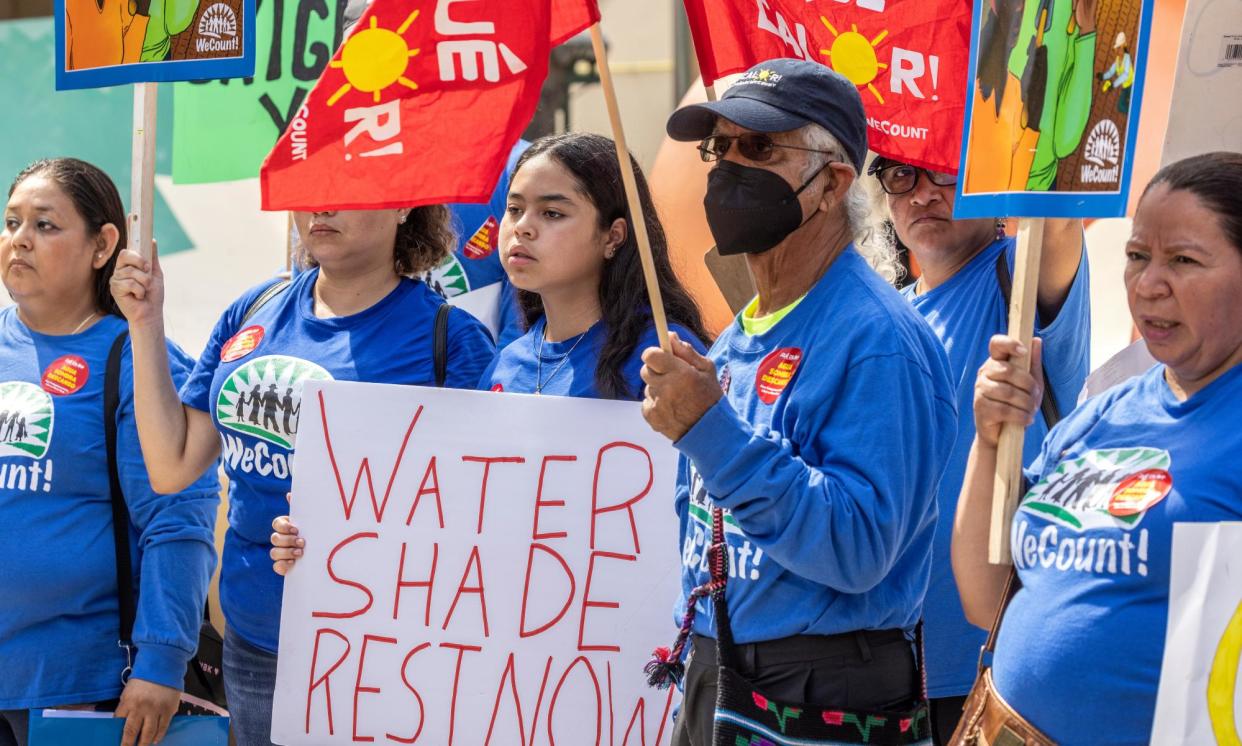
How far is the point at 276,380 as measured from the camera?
3.65 m

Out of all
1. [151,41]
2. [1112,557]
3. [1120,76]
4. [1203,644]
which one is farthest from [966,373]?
[151,41]

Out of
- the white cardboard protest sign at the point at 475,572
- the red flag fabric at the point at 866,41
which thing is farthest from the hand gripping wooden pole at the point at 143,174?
the red flag fabric at the point at 866,41

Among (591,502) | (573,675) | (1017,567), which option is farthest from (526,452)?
(1017,567)

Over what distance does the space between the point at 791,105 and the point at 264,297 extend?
1707 mm

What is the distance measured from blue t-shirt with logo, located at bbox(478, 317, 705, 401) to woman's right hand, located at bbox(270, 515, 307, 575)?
21.9 inches

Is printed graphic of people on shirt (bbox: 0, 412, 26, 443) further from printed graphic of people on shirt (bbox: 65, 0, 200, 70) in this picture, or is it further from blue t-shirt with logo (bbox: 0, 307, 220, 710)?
printed graphic of people on shirt (bbox: 65, 0, 200, 70)

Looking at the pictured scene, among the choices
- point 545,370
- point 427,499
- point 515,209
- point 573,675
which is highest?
point 515,209

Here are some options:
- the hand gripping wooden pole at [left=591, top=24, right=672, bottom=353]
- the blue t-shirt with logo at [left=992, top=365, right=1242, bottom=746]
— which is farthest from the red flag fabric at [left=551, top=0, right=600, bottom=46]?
the blue t-shirt with logo at [left=992, top=365, right=1242, bottom=746]

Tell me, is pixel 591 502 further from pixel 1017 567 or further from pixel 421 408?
pixel 1017 567

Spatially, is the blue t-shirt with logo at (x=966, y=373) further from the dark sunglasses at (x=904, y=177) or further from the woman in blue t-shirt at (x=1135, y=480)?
the woman in blue t-shirt at (x=1135, y=480)

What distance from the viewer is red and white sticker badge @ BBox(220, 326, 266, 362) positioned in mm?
3717

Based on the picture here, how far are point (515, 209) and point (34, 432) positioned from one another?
52.5 inches

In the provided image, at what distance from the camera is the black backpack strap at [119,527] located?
385 cm

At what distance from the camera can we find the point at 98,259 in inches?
161
